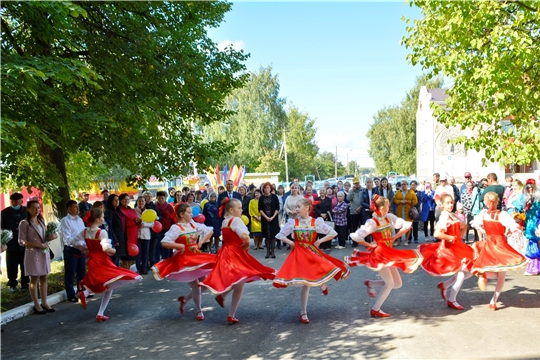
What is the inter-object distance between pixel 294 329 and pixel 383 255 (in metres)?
1.82

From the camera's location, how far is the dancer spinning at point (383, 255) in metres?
8.55

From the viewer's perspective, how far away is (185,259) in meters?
8.77

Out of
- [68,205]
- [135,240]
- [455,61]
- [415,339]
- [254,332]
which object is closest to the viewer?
[415,339]

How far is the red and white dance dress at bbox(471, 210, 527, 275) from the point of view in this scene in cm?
854

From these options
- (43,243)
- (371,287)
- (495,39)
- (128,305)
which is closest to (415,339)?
(371,287)

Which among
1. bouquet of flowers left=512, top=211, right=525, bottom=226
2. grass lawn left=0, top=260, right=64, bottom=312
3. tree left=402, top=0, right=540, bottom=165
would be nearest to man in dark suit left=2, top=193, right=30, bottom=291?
grass lawn left=0, top=260, right=64, bottom=312

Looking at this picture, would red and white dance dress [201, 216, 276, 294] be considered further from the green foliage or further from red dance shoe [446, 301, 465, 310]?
the green foliage

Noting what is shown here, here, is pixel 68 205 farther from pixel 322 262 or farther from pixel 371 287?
pixel 371 287

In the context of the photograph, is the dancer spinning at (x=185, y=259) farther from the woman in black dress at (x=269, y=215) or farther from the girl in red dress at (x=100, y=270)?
the woman in black dress at (x=269, y=215)

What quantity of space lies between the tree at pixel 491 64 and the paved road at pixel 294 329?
345 cm

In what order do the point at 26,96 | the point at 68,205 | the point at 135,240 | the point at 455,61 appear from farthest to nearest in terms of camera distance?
the point at 135,240 → the point at 455,61 → the point at 68,205 → the point at 26,96

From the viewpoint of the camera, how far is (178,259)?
346 inches

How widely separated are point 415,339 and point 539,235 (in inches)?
170

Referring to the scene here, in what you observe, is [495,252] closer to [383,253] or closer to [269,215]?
[383,253]
